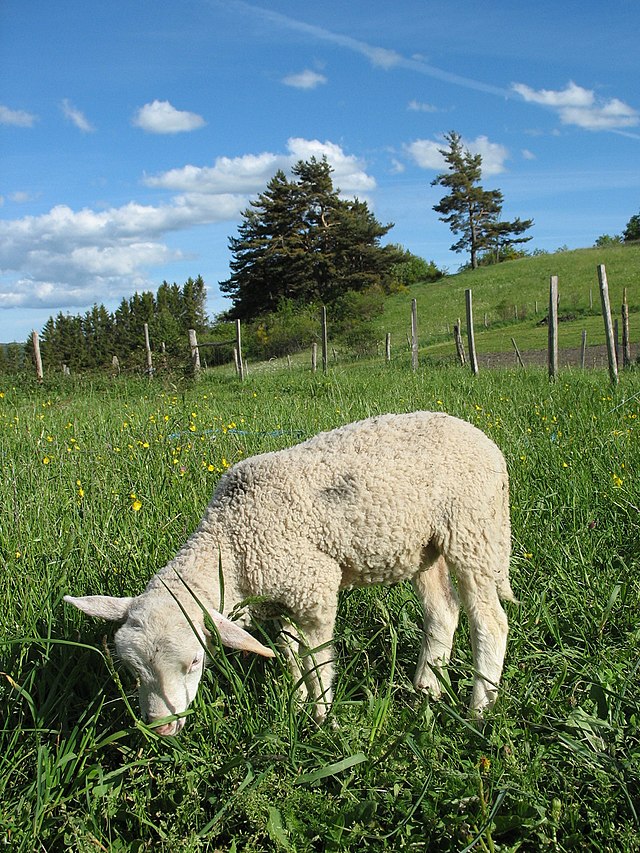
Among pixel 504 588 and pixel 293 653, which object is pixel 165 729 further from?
pixel 504 588

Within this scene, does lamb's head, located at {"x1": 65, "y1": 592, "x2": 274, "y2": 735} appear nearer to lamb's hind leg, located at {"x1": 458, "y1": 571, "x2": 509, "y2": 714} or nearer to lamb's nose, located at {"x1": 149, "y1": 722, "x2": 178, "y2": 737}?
lamb's nose, located at {"x1": 149, "y1": 722, "x2": 178, "y2": 737}

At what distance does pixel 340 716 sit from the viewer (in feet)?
9.14

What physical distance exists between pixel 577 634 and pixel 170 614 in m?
2.08

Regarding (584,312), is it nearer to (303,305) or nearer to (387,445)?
(303,305)

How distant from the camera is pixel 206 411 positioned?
29.9 feet

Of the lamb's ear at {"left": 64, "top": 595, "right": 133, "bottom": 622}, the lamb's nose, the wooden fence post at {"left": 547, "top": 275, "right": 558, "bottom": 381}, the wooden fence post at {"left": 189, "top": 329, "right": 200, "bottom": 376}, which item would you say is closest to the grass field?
the lamb's nose

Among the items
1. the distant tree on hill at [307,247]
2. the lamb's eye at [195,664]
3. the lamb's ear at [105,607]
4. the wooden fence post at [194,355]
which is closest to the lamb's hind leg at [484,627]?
the lamb's eye at [195,664]

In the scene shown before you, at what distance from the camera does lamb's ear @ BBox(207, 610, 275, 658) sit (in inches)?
102

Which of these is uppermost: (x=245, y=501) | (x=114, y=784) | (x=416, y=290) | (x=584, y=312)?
(x=416, y=290)

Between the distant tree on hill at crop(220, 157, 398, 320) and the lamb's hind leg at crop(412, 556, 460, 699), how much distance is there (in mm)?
49182

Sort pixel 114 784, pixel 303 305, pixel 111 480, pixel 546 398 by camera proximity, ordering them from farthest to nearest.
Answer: pixel 303 305
pixel 546 398
pixel 111 480
pixel 114 784

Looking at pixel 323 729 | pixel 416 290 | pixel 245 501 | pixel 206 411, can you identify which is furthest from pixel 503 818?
pixel 416 290

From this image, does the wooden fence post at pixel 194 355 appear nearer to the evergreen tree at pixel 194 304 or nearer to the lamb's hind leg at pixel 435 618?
the lamb's hind leg at pixel 435 618

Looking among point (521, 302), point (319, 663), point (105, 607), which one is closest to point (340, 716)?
point (319, 663)
